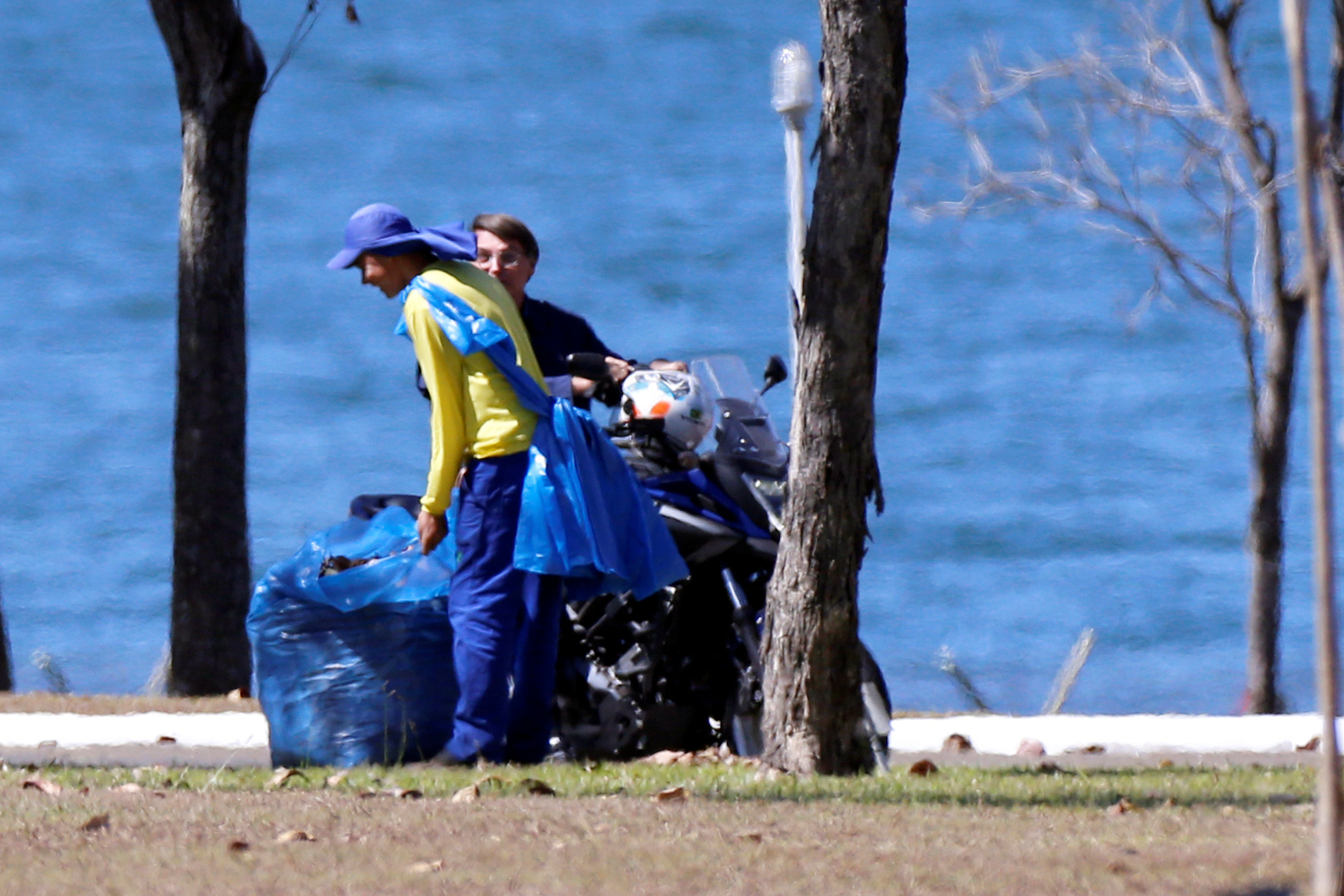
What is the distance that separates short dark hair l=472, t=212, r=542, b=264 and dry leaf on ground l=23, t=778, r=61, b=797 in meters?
2.49

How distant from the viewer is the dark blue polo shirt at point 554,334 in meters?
7.32

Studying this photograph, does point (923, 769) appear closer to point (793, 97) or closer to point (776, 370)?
point (776, 370)

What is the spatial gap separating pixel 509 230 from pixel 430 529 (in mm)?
1285

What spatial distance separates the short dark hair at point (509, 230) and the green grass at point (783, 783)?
1917 mm

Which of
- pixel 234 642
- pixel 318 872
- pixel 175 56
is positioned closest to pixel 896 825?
pixel 318 872

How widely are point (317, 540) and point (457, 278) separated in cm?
109

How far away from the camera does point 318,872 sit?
14.0ft

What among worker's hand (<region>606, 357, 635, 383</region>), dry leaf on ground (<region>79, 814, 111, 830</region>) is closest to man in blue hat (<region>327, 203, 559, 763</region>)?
worker's hand (<region>606, 357, 635, 383</region>)

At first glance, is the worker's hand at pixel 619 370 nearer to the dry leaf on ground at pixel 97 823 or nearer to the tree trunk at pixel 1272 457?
the dry leaf on ground at pixel 97 823

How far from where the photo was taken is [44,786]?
18.9 feet

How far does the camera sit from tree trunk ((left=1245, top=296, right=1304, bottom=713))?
1138 cm

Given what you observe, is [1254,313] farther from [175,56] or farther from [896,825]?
[896,825]

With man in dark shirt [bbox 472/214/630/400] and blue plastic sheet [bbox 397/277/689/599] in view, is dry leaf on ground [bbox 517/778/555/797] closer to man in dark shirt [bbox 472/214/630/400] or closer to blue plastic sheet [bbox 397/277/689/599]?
blue plastic sheet [bbox 397/277/689/599]

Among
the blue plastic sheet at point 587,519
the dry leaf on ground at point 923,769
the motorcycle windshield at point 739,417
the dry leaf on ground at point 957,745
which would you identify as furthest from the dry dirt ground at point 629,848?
the dry leaf on ground at point 957,745
